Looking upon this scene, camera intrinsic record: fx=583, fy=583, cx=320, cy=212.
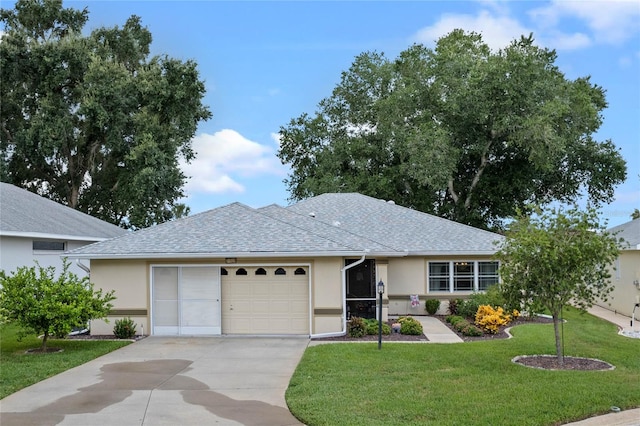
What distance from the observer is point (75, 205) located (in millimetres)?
39750

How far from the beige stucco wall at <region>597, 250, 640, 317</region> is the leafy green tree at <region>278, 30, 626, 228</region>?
39.1 feet

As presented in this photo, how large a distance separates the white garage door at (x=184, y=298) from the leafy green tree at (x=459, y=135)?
2044 cm

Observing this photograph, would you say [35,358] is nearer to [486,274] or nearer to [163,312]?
[163,312]

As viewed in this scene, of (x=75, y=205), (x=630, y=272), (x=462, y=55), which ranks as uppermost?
(x=462, y=55)

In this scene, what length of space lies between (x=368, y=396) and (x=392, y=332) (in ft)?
25.7

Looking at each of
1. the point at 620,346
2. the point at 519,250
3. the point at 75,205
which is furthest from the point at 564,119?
the point at 75,205

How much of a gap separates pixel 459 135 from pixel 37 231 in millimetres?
25951

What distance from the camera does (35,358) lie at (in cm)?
1360

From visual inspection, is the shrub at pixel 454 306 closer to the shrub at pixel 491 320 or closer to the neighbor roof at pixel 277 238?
Result: the neighbor roof at pixel 277 238

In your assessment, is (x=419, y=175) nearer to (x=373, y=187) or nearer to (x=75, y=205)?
(x=373, y=187)

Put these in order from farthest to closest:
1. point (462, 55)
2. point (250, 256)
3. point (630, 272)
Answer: point (462, 55), point (630, 272), point (250, 256)

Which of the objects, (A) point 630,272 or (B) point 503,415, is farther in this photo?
(A) point 630,272

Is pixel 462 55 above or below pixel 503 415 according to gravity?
above

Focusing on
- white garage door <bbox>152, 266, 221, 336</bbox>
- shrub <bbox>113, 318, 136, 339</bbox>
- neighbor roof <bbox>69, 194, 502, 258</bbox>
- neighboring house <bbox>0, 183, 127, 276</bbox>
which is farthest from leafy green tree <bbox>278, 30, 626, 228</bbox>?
shrub <bbox>113, 318, 136, 339</bbox>
